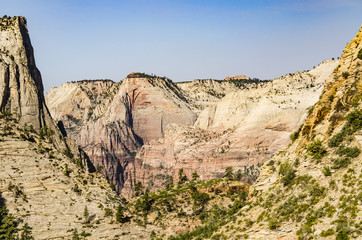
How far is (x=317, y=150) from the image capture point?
42.3m

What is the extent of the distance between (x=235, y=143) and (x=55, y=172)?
84.7 meters

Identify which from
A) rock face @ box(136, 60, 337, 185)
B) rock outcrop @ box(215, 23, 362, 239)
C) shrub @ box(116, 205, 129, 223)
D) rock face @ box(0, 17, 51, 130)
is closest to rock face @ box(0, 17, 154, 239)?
rock face @ box(0, 17, 51, 130)

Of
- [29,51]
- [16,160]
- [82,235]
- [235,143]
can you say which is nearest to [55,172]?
[16,160]

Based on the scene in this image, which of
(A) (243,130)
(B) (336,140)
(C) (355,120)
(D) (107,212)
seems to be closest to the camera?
(C) (355,120)

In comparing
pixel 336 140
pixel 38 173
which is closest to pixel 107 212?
pixel 38 173

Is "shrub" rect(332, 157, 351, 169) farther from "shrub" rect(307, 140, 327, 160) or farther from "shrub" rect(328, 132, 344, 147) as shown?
"shrub" rect(307, 140, 327, 160)

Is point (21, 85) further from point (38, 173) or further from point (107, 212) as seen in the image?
point (107, 212)

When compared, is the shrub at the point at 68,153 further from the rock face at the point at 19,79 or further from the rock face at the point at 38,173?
the rock face at the point at 19,79

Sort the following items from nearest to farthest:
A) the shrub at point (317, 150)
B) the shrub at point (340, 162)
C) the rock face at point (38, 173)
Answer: the shrub at point (340, 162) < the shrub at point (317, 150) < the rock face at point (38, 173)

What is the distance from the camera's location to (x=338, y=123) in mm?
42531

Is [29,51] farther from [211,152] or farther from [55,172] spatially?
[211,152]

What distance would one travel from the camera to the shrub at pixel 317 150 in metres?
41.7

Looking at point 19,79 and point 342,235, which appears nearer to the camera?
point 342,235

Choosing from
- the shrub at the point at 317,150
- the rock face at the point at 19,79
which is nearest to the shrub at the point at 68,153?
the rock face at the point at 19,79
